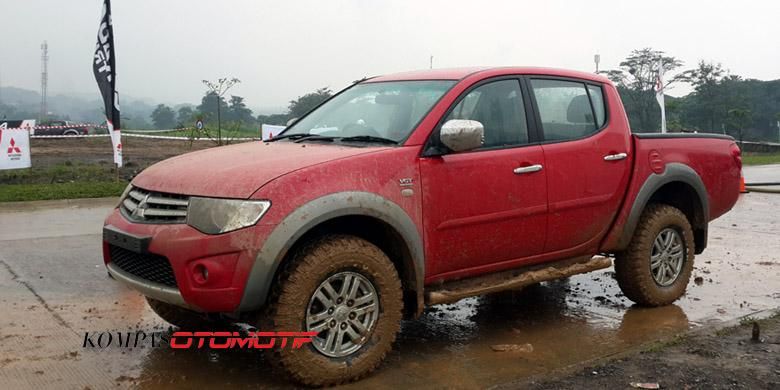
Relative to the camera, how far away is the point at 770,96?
202 ft

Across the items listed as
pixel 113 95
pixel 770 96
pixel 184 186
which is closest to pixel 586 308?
pixel 184 186

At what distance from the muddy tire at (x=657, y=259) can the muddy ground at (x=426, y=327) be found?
5.6 inches

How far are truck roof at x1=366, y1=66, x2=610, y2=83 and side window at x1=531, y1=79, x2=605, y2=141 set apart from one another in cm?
7

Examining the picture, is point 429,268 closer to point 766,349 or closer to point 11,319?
point 766,349

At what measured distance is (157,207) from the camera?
409cm

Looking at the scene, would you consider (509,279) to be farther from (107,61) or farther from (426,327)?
(107,61)

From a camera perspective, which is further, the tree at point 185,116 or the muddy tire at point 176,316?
→ the tree at point 185,116

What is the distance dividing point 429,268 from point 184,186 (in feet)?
4.83

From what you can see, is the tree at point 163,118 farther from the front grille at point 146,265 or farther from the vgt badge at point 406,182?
the vgt badge at point 406,182

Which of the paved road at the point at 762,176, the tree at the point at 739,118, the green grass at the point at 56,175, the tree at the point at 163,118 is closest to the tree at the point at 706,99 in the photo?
the tree at the point at 739,118

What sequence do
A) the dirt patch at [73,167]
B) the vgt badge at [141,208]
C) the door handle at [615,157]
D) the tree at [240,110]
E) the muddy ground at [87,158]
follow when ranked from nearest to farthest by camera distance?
the vgt badge at [141,208], the door handle at [615,157], the dirt patch at [73,167], the muddy ground at [87,158], the tree at [240,110]

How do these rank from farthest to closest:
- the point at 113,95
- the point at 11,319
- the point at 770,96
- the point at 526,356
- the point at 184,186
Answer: the point at 770,96 → the point at 113,95 → the point at 11,319 → the point at 526,356 → the point at 184,186

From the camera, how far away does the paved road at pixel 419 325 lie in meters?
4.28

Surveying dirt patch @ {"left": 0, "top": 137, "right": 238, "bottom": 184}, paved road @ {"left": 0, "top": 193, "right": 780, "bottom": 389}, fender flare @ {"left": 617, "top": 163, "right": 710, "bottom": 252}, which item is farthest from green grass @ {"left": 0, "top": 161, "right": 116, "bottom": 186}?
fender flare @ {"left": 617, "top": 163, "right": 710, "bottom": 252}
